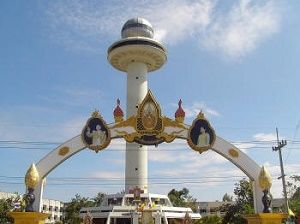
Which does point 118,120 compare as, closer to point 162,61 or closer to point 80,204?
point 162,61

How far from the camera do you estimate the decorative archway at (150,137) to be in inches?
942

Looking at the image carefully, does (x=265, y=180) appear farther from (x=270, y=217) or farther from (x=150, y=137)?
(x=150, y=137)

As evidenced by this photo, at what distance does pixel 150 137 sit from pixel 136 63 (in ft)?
84.1

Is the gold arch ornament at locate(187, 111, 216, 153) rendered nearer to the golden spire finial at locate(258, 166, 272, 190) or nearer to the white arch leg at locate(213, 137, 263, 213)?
the white arch leg at locate(213, 137, 263, 213)

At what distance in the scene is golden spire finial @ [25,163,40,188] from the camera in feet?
74.7

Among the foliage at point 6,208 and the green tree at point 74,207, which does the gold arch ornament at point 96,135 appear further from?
the green tree at point 74,207

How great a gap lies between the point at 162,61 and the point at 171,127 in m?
A: 26.7

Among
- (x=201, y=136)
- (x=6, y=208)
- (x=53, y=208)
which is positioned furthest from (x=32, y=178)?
(x=53, y=208)

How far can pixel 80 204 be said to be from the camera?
2603 inches

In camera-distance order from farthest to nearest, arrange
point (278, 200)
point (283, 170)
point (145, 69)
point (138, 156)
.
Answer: point (278, 200) → point (145, 69) → point (138, 156) → point (283, 170)

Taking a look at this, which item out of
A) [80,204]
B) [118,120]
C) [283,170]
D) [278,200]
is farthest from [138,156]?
[278,200]

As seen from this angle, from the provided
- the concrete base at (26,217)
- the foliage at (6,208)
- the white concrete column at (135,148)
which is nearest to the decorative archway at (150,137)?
the concrete base at (26,217)

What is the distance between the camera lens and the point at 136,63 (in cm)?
4859

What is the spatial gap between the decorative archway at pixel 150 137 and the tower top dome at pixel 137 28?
2573 centimetres
